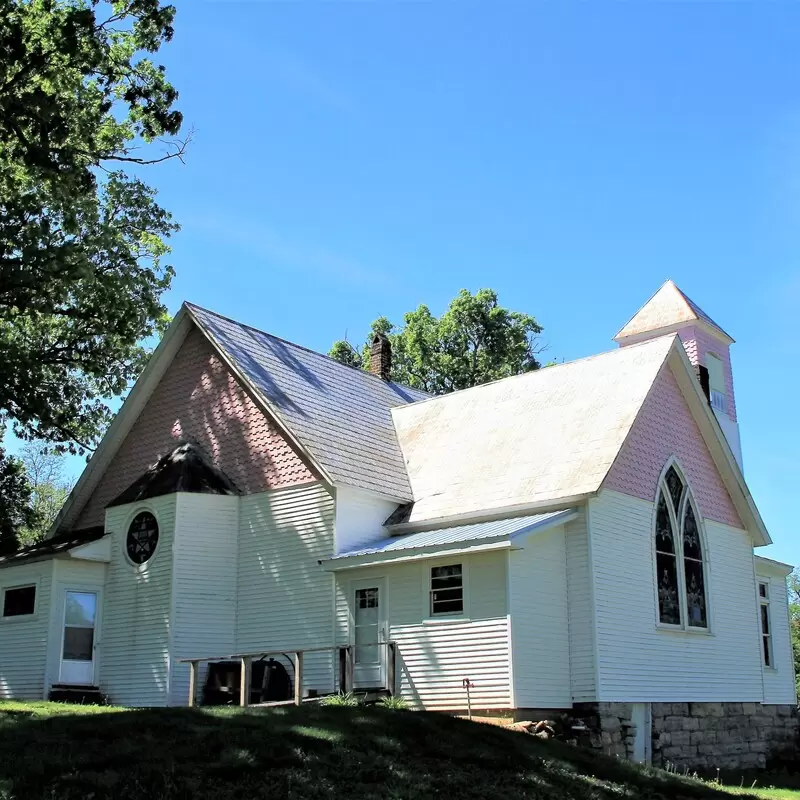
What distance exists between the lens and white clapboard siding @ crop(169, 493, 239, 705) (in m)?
20.0

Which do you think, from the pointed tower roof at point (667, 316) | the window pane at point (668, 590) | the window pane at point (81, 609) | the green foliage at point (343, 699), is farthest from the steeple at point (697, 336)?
Answer: the window pane at point (81, 609)

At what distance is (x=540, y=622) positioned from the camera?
58.0 ft

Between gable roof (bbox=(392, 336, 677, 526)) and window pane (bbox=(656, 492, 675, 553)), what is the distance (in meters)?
2.32

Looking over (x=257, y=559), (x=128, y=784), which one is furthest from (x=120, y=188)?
(x=128, y=784)

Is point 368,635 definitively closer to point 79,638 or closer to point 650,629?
point 650,629

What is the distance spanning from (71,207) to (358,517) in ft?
29.5

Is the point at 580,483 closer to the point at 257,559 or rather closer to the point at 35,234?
the point at 257,559

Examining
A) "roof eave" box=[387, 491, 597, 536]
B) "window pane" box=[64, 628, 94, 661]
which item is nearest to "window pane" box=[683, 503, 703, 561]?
"roof eave" box=[387, 491, 597, 536]

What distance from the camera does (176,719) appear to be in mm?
12969

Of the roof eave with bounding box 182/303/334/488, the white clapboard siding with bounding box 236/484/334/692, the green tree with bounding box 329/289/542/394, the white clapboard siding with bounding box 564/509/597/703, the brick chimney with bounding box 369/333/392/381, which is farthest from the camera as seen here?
the green tree with bounding box 329/289/542/394

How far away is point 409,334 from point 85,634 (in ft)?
96.9

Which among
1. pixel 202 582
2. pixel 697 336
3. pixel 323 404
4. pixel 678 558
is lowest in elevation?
pixel 202 582

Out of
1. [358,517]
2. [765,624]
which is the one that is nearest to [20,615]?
[358,517]

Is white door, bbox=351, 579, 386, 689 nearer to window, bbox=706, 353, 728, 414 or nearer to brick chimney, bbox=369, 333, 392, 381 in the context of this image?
brick chimney, bbox=369, 333, 392, 381
